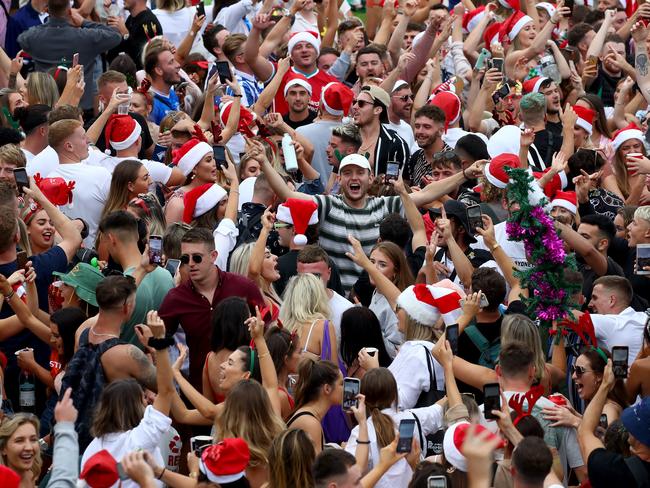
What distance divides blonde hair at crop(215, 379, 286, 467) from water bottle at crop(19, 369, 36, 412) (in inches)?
62.3

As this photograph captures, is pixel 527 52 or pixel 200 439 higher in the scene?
pixel 200 439

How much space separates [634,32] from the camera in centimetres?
1224

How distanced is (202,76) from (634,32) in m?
3.99

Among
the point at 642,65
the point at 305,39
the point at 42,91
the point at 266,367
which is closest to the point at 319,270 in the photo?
the point at 266,367

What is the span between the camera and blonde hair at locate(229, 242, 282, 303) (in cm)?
840

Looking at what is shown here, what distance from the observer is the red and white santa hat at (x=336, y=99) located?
35.5 feet

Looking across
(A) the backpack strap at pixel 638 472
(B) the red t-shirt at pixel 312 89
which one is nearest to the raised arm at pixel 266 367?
(A) the backpack strap at pixel 638 472

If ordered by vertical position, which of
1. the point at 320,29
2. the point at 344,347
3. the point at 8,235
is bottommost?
the point at 320,29

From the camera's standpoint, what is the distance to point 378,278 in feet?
27.2

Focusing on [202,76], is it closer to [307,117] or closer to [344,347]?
[307,117]

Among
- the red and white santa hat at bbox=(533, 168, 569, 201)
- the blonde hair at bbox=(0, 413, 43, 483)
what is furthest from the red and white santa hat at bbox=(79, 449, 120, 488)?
the red and white santa hat at bbox=(533, 168, 569, 201)

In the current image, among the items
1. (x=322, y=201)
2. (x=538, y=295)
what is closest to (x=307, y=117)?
(x=322, y=201)

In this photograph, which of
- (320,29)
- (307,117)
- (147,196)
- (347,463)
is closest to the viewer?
(347,463)

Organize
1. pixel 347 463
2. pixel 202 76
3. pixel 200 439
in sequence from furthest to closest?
pixel 202 76
pixel 200 439
pixel 347 463
